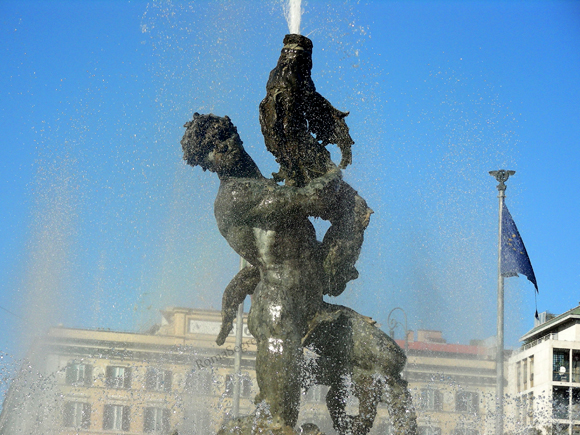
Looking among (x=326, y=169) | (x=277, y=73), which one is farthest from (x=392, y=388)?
(x=277, y=73)

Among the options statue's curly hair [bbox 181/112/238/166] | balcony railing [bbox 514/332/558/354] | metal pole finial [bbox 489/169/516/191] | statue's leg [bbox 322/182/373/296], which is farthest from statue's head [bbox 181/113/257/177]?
balcony railing [bbox 514/332/558/354]

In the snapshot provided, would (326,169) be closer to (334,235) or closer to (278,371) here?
(334,235)

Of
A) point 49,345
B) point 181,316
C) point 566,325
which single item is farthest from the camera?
point 566,325

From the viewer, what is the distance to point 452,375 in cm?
1981

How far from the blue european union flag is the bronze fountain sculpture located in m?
15.8

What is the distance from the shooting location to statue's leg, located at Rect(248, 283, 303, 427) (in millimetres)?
6523

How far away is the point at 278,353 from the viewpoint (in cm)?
661

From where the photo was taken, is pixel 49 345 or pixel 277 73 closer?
pixel 277 73

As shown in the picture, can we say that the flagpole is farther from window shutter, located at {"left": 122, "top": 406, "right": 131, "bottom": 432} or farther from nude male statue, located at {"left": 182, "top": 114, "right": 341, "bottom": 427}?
nude male statue, located at {"left": 182, "top": 114, "right": 341, "bottom": 427}

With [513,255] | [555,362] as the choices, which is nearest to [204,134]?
[513,255]

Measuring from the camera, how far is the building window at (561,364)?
57.0 metres

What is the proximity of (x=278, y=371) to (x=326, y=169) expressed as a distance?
5.45ft

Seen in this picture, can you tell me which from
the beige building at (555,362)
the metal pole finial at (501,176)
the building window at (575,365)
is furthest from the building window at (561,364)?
the metal pole finial at (501,176)

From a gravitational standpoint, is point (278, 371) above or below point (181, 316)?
below
